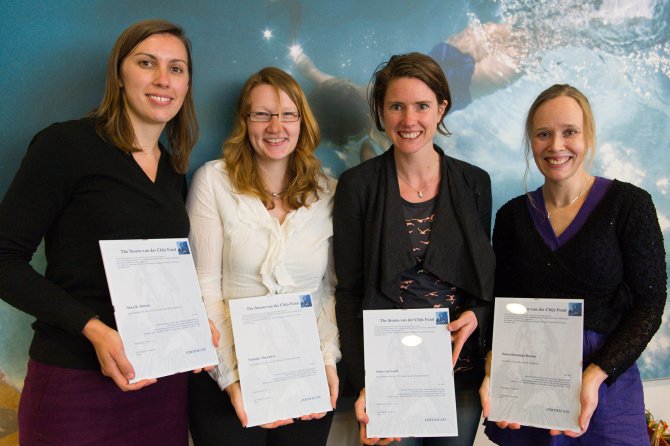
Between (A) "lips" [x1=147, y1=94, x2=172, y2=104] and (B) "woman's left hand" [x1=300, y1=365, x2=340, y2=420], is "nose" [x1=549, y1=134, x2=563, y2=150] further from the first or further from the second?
(A) "lips" [x1=147, y1=94, x2=172, y2=104]

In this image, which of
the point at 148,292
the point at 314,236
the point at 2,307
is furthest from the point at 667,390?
the point at 2,307

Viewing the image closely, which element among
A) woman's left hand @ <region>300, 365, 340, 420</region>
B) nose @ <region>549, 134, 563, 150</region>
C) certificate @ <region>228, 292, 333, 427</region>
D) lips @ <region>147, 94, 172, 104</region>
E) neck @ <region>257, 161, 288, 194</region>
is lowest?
woman's left hand @ <region>300, 365, 340, 420</region>

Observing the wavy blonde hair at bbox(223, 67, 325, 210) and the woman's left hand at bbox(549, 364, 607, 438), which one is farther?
the wavy blonde hair at bbox(223, 67, 325, 210)

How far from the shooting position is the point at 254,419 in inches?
56.6

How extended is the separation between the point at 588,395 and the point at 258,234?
1143 millimetres

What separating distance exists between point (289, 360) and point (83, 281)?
0.64 meters

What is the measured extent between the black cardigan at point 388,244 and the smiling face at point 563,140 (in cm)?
25

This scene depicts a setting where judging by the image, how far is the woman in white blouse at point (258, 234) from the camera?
1.57 m

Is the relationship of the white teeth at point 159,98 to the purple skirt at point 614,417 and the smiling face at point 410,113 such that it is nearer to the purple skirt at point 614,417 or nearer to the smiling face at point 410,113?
the smiling face at point 410,113

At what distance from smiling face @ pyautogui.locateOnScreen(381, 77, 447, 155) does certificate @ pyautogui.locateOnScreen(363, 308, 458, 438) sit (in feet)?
1.88

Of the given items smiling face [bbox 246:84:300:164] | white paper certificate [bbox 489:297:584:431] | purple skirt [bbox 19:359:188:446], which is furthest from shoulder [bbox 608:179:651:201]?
purple skirt [bbox 19:359:188:446]

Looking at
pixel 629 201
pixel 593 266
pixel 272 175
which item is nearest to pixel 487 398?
pixel 593 266

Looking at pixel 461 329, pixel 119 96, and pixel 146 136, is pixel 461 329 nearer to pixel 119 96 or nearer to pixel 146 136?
pixel 146 136

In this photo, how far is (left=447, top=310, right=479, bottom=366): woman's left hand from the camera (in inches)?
60.0
